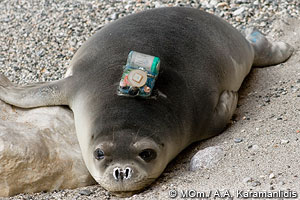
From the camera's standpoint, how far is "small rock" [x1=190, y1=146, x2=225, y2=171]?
3.61 meters

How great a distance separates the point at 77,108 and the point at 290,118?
1599mm

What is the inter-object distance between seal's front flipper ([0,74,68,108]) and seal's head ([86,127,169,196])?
2.82ft

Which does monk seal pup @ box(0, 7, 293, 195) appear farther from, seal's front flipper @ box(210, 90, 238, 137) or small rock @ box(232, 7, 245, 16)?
small rock @ box(232, 7, 245, 16)

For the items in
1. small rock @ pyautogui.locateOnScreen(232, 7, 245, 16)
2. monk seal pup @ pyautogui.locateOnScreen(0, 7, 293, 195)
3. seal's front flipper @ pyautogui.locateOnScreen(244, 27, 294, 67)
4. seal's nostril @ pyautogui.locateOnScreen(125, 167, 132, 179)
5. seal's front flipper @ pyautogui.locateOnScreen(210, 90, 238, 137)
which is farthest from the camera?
small rock @ pyautogui.locateOnScreen(232, 7, 245, 16)

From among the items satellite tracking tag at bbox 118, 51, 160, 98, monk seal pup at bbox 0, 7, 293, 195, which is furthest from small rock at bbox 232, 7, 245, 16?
satellite tracking tag at bbox 118, 51, 160, 98

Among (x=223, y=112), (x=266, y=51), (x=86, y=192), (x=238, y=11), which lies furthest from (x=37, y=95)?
(x=238, y=11)

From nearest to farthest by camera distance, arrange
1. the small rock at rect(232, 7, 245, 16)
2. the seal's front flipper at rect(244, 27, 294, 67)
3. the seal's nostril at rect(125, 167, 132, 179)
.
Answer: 1. the seal's nostril at rect(125, 167, 132, 179)
2. the seal's front flipper at rect(244, 27, 294, 67)
3. the small rock at rect(232, 7, 245, 16)

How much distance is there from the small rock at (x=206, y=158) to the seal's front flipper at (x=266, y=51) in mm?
2028

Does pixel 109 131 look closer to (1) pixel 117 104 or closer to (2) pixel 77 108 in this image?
(1) pixel 117 104

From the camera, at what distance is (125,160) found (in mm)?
3312

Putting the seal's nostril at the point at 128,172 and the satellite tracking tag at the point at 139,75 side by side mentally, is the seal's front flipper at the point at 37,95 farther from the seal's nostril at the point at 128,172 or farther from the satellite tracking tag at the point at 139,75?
the seal's nostril at the point at 128,172

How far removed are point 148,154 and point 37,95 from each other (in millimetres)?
1275

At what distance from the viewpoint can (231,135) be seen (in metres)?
4.05

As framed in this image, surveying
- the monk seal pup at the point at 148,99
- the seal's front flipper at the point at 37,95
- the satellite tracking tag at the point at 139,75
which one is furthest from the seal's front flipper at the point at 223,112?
the seal's front flipper at the point at 37,95
